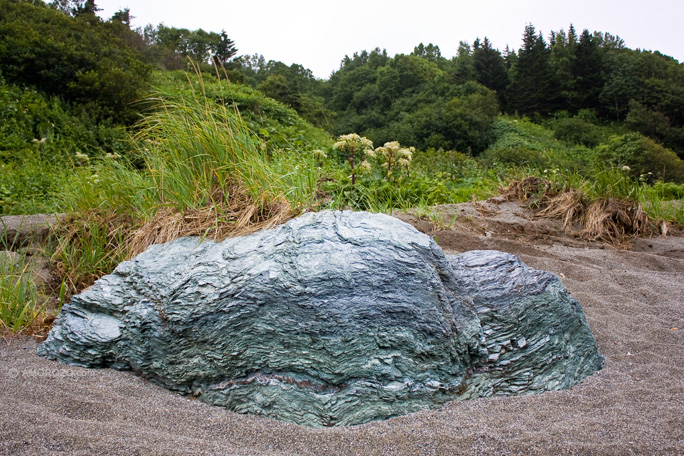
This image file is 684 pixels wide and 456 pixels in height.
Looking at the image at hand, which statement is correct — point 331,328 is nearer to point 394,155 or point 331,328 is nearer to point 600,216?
A: point 394,155

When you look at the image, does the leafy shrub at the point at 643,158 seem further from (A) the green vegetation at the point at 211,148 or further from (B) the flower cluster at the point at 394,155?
(B) the flower cluster at the point at 394,155

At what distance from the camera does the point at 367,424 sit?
1.73 m

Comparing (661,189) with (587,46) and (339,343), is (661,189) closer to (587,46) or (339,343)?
(339,343)

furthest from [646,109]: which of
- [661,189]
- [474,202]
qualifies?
[474,202]

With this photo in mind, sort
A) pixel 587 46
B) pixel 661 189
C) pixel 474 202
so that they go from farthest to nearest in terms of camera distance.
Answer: pixel 587 46, pixel 661 189, pixel 474 202

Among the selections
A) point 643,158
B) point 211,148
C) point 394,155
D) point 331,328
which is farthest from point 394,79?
point 331,328

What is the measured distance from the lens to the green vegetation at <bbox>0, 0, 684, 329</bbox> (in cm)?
298

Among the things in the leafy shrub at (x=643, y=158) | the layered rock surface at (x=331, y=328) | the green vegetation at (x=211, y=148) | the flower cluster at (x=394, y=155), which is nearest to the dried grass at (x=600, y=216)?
the green vegetation at (x=211, y=148)

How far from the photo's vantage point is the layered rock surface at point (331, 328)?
1.85m

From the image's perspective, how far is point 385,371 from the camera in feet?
6.05

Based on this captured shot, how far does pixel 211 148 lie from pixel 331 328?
172 cm

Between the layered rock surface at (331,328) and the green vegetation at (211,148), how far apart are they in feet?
1.97

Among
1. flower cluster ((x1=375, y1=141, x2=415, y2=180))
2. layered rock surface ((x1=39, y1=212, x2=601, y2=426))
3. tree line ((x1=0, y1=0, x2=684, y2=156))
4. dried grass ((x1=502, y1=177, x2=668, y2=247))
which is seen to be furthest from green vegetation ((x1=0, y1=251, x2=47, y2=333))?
tree line ((x1=0, y1=0, x2=684, y2=156))

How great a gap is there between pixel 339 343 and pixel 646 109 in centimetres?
3551
